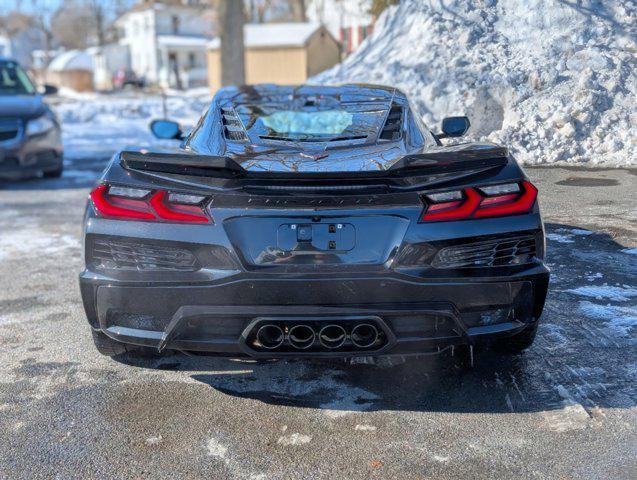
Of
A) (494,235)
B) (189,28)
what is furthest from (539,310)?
(189,28)

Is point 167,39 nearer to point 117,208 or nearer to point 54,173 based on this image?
point 54,173

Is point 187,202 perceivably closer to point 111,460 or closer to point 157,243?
point 157,243

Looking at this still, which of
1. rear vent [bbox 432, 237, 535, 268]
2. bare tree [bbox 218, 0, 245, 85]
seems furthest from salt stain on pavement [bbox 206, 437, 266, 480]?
bare tree [bbox 218, 0, 245, 85]

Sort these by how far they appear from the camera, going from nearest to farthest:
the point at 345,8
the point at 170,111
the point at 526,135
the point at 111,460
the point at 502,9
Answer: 1. the point at 111,460
2. the point at 526,135
3. the point at 502,9
4. the point at 170,111
5. the point at 345,8

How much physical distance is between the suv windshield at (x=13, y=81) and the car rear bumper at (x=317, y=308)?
8.80 metres

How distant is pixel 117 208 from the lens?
3.05m

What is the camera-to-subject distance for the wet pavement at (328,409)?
2.73 meters

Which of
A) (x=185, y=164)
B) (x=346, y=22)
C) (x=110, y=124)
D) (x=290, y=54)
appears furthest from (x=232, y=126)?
(x=346, y=22)

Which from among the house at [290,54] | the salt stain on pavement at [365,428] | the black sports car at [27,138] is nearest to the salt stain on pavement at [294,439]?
the salt stain on pavement at [365,428]

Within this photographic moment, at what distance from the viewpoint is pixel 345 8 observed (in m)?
34.8

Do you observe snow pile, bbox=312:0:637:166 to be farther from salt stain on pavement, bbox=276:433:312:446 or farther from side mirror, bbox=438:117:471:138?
salt stain on pavement, bbox=276:433:312:446

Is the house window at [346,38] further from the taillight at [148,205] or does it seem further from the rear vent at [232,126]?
the taillight at [148,205]

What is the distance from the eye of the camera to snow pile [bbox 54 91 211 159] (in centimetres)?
1416

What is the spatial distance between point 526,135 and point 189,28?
6034 cm
